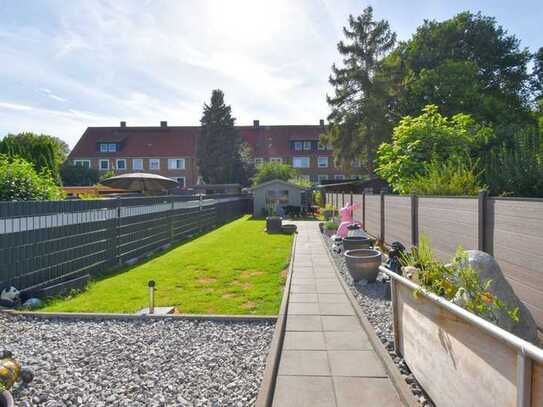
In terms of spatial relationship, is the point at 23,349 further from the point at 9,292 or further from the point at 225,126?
the point at 225,126

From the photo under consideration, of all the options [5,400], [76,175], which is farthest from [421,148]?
[76,175]

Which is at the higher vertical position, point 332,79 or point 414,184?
point 332,79

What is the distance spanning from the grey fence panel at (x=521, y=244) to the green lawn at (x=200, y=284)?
3089 millimetres

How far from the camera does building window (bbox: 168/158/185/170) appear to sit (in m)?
52.3

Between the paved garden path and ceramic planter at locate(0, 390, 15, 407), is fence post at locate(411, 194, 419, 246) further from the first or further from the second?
ceramic planter at locate(0, 390, 15, 407)

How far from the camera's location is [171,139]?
54.4 meters

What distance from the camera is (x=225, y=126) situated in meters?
44.5

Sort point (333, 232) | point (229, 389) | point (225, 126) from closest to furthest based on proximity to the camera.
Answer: point (229, 389) < point (333, 232) < point (225, 126)

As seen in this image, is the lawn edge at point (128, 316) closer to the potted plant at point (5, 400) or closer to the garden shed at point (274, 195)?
the potted plant at point (5, 400)

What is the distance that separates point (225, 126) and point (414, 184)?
123ft

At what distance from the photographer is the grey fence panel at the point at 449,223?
5.16 meters

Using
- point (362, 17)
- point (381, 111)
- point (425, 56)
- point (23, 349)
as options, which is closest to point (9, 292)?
point (23, 349)

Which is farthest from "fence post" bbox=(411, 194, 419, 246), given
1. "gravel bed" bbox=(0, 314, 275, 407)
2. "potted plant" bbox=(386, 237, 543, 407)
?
"gravel bed" bbox=(0, 314, 275, 407)

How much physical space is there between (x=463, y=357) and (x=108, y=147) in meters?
56.4
